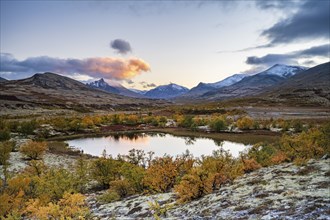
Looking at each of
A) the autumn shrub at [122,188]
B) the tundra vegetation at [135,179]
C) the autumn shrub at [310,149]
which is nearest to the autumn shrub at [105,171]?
the tundra vegetation at [135,179]

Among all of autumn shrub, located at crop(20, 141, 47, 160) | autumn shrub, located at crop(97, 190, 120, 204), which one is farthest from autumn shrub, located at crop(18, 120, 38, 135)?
autumn shrub, located at crop(97, 190, 120, 204)

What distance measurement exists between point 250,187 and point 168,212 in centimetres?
408

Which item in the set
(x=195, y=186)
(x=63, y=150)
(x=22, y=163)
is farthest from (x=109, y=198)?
(x=63, y=150)

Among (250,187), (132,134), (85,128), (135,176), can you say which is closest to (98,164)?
(135,176)

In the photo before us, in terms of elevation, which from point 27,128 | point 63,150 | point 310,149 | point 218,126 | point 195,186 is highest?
point 27,128

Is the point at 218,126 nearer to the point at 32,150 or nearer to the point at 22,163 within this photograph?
the point at 32,150

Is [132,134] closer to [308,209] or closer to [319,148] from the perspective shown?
[319,148]

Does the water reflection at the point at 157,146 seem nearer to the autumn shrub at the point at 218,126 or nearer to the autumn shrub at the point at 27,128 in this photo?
the autumn shrub at the point at 218,126

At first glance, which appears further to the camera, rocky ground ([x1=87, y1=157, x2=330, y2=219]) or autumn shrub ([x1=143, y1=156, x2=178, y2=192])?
autumn shrub ([x1=143, y1=156, x2=178, y2=192])

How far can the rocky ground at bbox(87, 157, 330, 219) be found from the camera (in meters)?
10.6

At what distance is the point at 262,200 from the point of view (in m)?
12.2

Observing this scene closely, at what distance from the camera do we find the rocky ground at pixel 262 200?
10.6 meters

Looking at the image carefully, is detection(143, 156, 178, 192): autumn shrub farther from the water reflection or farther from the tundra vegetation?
the water reflection

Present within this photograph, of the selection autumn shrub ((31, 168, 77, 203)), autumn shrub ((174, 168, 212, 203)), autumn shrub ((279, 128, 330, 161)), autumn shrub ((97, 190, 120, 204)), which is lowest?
autumn shrub ((97, 190, 120, 204))
